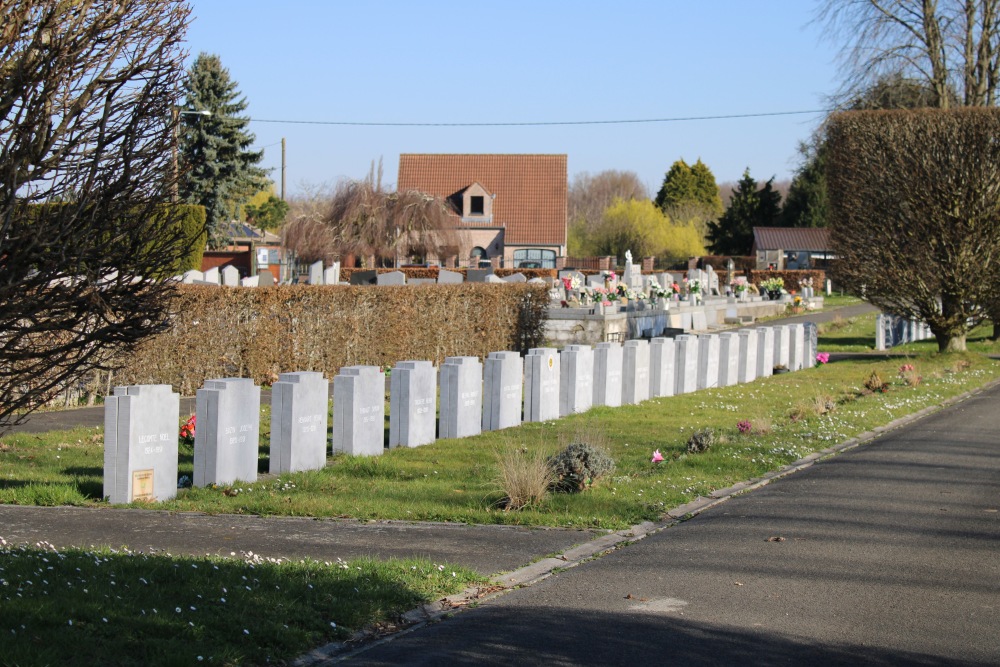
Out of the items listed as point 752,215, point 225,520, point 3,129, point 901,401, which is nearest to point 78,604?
point 3,129

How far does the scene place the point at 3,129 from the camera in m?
5.82

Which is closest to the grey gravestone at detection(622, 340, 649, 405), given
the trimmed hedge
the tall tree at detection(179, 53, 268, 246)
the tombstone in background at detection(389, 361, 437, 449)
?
the tombstone in background at detection(389, 361, 437, 449)

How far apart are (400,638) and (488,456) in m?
6.52

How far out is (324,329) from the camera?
20703mm

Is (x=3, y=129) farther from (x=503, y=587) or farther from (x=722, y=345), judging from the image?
(x=722, y=345)

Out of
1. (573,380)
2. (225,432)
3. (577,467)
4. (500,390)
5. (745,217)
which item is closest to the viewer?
(577,467)

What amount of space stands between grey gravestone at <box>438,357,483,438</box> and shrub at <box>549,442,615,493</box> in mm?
3396

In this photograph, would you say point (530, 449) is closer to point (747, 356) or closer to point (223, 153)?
point (747, 356)

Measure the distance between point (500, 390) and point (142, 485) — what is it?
5860mm

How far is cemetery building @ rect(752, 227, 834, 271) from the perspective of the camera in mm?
76562

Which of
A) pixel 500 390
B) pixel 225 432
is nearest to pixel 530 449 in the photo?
pixel 500 390

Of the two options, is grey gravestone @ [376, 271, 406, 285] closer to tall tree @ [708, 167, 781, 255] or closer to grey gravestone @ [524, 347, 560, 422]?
grey gravestone @ [524, 347, 560, 422]

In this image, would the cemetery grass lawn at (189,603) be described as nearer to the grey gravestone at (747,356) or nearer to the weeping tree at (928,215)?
the grey gravestone at (747,356)

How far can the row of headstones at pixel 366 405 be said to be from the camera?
10.3 meters
